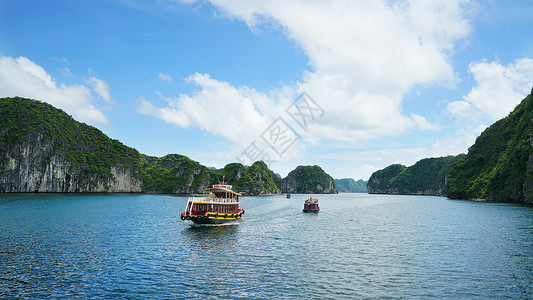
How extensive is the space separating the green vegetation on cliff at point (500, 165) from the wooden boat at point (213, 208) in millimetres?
105734

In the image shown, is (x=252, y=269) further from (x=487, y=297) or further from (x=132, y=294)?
(x=487, y=297)

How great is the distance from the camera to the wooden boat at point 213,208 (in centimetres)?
5269

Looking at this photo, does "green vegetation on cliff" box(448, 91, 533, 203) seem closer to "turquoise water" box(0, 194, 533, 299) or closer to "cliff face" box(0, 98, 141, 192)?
"turquoise water" box(0, 194, 533, 299)

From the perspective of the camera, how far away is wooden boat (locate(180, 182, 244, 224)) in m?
52.7

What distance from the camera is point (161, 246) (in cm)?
3641

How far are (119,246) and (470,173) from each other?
19034cm

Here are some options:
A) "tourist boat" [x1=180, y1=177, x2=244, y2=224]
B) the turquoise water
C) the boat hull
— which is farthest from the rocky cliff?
the turquoise water

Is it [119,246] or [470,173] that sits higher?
[470,173]

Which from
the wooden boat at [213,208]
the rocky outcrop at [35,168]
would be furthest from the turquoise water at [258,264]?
the rocky outcrop at [35,168]

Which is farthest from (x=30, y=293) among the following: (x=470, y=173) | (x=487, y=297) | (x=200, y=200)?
(x=470, y=173)

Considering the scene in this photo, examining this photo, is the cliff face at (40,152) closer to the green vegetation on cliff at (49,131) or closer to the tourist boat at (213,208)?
the green vegetation on cliff at (49,131)

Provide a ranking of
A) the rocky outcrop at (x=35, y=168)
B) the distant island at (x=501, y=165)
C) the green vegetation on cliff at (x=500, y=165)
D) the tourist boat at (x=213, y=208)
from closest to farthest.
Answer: the tourist boat at (x=213, y=208) < the distant island at (x=501, y=165) < the green vegetation on cliff at (x=500, y=165) < the rocky outcrop at (x=35, y=168)

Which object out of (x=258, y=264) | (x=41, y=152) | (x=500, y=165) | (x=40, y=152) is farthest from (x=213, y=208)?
(x=41, y=152)

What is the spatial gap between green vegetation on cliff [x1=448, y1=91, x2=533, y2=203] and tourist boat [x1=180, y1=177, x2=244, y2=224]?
10569cm
